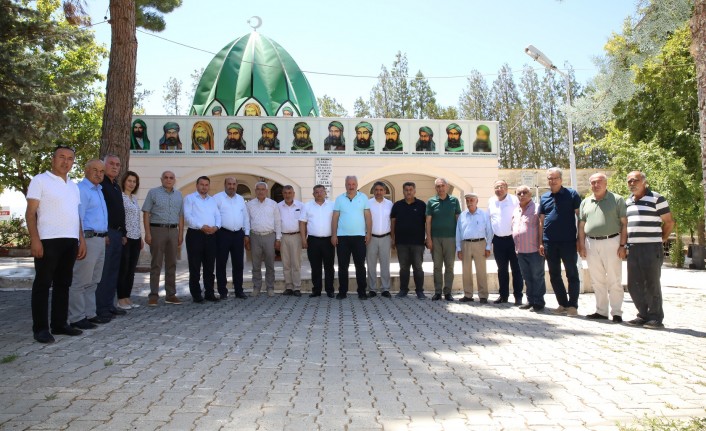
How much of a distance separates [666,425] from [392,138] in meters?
16.0

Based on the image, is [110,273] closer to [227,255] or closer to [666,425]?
[227,255]

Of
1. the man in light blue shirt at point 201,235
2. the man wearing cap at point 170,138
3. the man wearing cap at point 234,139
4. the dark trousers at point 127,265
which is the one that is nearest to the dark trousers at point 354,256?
the man in light blue shirt at point 201,235

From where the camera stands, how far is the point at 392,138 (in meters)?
18.6

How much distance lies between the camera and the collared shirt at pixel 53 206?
5.40 m

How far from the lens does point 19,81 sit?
45.9ft

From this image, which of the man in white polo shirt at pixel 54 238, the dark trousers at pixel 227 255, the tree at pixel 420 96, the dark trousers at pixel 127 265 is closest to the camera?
the man in white polo shirt at pixel 54 238

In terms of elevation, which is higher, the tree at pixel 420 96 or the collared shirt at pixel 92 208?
the tree at pixel 420 96

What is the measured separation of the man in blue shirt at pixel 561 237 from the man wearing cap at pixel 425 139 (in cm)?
1132

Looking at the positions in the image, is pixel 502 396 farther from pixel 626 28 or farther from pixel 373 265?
pixel 373 265

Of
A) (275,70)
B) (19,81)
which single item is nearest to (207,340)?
(19,81)

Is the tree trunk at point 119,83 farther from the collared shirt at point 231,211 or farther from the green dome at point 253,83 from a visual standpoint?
the green dome at point 253,83

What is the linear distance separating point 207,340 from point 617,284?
4619 mm

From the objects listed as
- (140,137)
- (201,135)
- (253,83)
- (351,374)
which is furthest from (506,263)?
(253,83)

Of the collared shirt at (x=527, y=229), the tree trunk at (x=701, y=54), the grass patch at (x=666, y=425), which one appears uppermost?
the tree trunk at (x=701, y=54)
